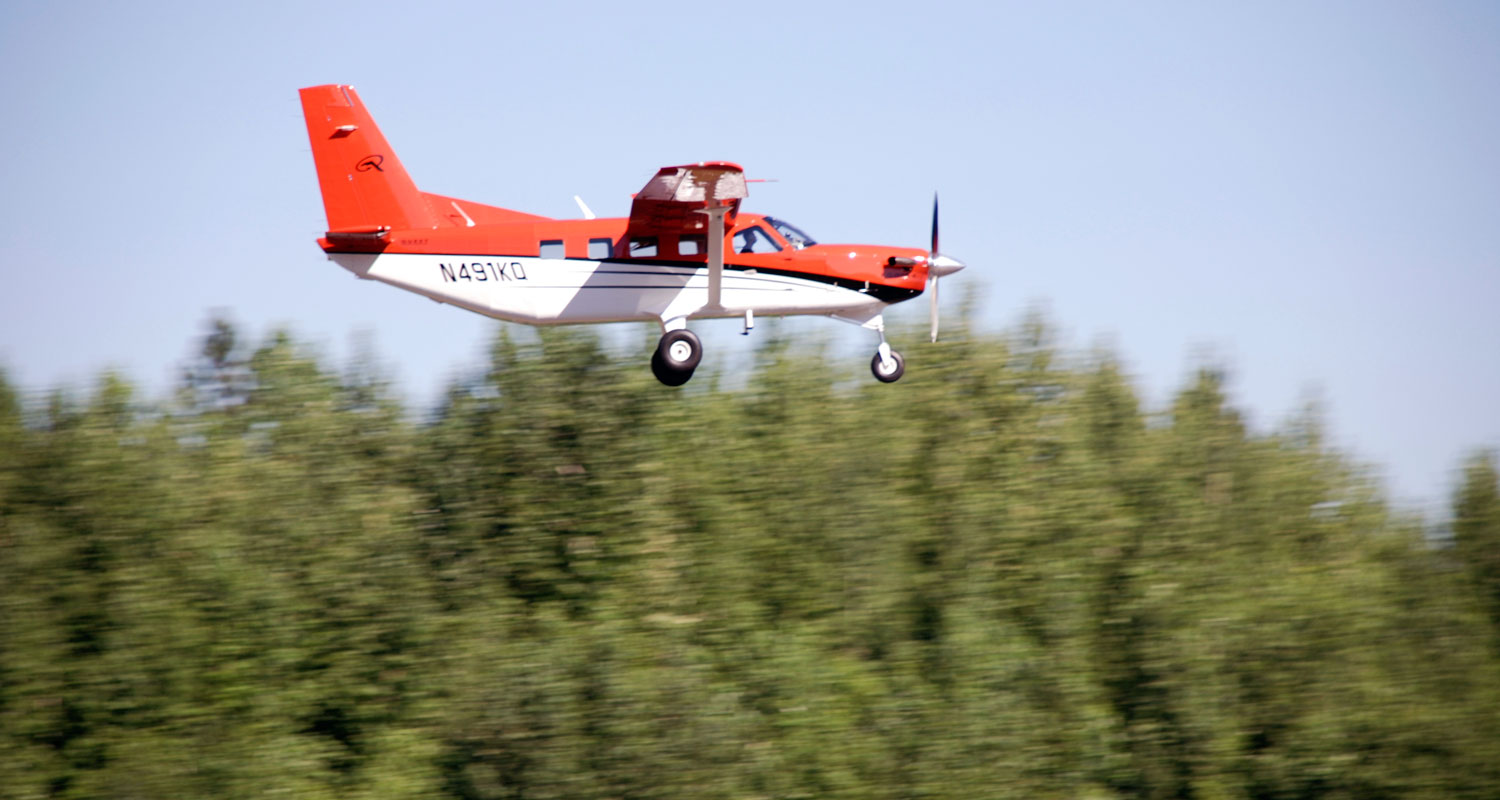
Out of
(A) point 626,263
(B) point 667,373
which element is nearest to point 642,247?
(A) point 626,263

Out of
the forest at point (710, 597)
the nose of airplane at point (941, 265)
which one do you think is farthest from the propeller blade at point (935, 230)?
the forest at point (710, 597)

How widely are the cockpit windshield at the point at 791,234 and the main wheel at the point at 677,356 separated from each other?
6.05ft

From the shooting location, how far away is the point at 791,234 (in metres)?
18.5

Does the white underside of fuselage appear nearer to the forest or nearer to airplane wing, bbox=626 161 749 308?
airplane wing, bbox=626 161 749 308

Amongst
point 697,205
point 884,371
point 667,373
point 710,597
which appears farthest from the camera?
point 710,597

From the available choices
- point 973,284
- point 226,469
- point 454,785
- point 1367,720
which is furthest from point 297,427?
point 1367,720

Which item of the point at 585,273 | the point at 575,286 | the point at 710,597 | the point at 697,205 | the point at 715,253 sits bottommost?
the point at 710,597

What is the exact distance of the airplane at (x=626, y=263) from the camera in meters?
17.8

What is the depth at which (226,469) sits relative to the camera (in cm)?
3177

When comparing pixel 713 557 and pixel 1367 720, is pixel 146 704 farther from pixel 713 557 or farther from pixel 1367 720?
pixel 1367 720

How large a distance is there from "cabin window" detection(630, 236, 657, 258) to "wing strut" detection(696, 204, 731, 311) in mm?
754

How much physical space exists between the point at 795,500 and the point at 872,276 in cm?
1726

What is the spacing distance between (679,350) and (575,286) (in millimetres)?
1576

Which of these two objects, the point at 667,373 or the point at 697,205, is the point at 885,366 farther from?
the point at 697,205
